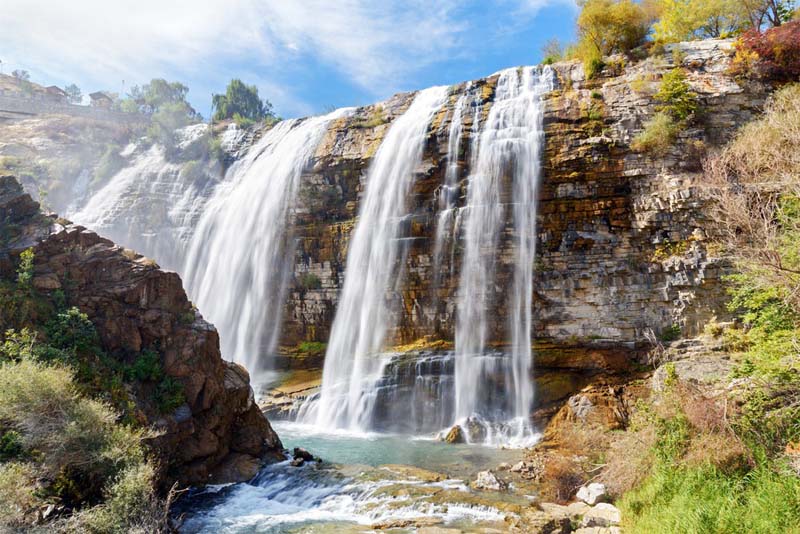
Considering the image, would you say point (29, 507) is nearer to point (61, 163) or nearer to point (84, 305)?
point (84, 305)

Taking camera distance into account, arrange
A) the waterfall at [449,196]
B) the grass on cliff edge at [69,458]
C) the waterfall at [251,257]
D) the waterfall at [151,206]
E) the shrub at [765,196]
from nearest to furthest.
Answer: the grass on cliff edge at [69,458], the shrub at [765,196], the waterfall at [449,196], the waterfall at [251,257], the waterfall at [151,206]

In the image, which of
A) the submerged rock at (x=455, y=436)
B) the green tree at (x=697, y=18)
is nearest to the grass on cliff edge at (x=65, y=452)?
the submerged rock at (x=455, y=436)

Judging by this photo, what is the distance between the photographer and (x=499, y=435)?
16.3m

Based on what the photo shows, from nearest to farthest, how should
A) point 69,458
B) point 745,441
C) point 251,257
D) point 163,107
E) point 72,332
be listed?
point 69,458 < point 745,441 < point 72,332 < point 251,257 < point 163,107

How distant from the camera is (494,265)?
64.5 feet

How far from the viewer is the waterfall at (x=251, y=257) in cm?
2409

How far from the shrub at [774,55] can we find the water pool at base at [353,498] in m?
18.1

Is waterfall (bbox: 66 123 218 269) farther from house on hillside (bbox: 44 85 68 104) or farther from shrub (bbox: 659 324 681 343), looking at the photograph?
shrub (bbox: 659 324 681 343)

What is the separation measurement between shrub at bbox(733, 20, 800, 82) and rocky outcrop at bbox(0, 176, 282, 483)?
2261 cm

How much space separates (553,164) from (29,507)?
19109mm

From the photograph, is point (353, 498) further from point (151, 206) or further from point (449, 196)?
point (151, 206)

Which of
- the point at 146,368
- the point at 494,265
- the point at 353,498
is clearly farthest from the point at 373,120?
the point at 353,498

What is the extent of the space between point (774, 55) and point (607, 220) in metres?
9.33

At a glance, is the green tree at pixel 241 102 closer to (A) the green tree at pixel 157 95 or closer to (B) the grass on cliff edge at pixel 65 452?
(A) the green tree at pixel 157 95
